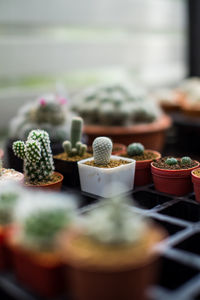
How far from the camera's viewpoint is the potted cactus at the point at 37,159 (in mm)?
1596

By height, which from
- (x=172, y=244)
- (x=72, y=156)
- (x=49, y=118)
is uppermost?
(x=49, y=118)

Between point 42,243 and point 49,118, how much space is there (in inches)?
50.8

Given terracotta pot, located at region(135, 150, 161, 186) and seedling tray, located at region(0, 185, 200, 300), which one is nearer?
seedling tray, located at region(0, 185, 200, 300)

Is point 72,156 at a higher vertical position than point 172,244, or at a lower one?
higher

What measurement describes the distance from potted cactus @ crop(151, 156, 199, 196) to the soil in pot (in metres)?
0.34

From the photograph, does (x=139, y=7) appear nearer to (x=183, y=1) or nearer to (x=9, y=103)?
(x=183, y=1)

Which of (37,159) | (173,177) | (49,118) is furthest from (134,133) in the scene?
(37,159)

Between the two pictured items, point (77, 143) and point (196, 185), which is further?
point (77, 143)

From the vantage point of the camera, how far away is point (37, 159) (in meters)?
1.61

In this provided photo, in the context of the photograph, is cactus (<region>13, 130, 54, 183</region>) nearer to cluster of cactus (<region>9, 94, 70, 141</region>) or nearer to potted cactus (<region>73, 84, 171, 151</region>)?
cluster of cactus (<region>9, 94, 70, 141</region>)

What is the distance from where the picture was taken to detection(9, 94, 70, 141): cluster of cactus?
7.07ft

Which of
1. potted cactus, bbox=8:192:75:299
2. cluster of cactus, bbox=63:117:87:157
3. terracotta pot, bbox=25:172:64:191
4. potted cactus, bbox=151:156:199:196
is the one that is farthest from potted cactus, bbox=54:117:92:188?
potted cactus, bbox=8:192:75:299

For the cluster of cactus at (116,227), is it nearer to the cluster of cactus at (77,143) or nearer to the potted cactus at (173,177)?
the potted cactus at (173,177)

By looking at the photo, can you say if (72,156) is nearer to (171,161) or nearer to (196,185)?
(171,161)
